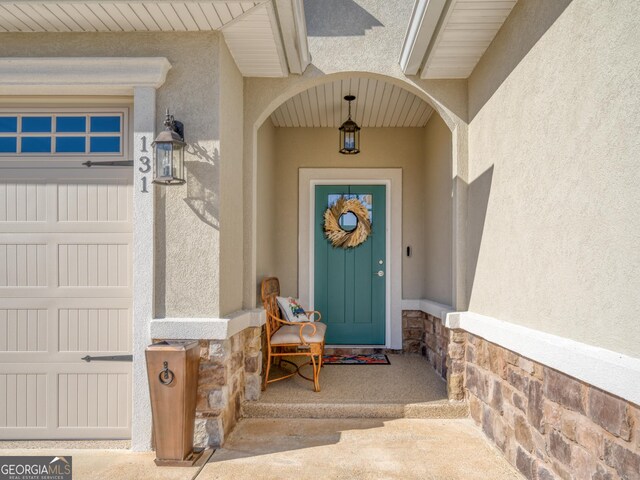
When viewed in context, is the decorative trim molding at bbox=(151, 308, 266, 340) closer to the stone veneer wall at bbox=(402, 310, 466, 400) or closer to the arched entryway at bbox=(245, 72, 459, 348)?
the stone veneer wall at bbox=(402, 310, 466, 400)

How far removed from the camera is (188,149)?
9.98 ft

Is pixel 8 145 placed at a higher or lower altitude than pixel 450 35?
lower

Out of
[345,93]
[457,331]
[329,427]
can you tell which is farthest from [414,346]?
[345,93]

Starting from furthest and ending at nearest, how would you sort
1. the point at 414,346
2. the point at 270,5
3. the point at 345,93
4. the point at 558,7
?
the point at 414,346 < the point at 345,93 < the point at 270,5 < the point at 558,7

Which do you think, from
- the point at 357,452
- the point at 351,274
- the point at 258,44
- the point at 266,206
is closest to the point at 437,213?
the point at 351,274

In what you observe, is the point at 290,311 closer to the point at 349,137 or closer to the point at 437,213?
the point at 437,213

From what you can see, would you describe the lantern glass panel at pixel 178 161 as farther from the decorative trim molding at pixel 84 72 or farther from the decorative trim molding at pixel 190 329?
the decorative trim molding at pixel 190 329

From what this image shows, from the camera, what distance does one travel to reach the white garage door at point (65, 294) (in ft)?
10.2

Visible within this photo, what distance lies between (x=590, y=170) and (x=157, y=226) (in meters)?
2.49

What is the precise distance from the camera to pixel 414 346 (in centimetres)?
542

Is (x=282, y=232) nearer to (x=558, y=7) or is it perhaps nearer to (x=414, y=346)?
(x=414, y=346)

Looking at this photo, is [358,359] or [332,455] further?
[358,359]

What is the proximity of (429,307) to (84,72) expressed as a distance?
12.2 ft

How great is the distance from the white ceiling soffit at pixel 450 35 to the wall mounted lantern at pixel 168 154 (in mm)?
1763
